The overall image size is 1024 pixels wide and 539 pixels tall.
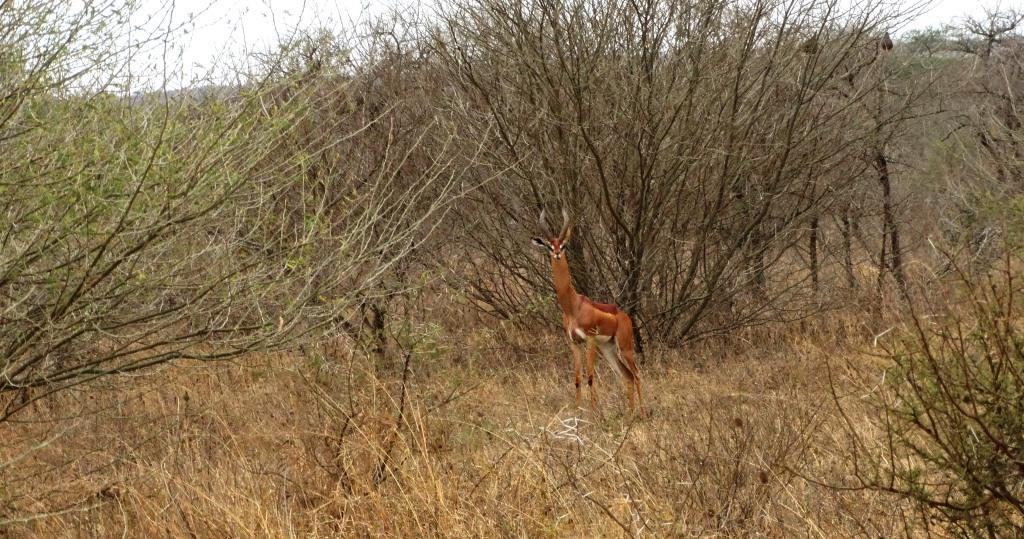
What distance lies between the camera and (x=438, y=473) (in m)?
4.36

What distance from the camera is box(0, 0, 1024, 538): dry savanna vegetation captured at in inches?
155

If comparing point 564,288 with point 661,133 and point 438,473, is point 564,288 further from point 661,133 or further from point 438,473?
point 438,473

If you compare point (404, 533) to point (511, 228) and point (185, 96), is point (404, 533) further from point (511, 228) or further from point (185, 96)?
point (511, 228)

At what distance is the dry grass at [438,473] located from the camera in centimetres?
409

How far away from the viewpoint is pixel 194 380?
891 centimetres

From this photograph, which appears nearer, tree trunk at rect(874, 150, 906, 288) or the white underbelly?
the white underbelly

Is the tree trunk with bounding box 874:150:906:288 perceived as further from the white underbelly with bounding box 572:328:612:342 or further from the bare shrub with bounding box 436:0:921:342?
the white underbelly with bounding box 572:328:612:342

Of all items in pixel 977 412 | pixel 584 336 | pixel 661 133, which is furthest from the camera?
pixel 661 133

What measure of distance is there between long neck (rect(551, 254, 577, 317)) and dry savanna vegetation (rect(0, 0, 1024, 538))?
2 centimetres

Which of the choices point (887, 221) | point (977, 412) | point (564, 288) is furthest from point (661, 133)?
point (977, 412)

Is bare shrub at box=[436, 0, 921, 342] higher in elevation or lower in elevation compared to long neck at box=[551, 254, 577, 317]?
higher

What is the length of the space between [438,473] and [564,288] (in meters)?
3.10

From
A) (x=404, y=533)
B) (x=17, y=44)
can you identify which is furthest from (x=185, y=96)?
(x=404, y=533)

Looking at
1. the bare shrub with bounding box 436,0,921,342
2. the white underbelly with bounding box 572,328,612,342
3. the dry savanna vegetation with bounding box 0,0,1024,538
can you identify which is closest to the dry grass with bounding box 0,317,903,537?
the dry savanna vegetation with bounding box 0,0,1024,538
